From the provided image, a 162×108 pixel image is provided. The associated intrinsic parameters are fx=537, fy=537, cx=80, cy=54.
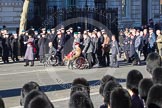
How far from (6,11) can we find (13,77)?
15722 mm

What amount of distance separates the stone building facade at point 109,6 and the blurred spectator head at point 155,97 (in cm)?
2631

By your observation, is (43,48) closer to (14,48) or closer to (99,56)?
(14,48)

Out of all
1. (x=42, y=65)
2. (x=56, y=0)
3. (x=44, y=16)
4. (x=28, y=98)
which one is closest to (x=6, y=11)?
(x=44, y=16)

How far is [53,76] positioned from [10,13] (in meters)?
15.6

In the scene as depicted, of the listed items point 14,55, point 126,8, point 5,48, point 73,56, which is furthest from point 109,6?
point 73,56

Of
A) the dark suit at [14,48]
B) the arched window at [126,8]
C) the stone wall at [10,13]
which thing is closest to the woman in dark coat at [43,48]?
the dark suit at [14,48]

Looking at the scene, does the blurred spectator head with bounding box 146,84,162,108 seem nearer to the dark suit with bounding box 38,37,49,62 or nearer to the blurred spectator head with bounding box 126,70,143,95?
the blurred spectator head with bounding box 126,70,143,95

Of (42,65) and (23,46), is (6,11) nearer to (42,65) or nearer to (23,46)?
(23,46)

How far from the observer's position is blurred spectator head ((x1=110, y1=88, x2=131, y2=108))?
7555 mm

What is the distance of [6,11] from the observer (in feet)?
112

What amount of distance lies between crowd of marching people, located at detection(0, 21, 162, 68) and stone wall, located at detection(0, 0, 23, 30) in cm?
681

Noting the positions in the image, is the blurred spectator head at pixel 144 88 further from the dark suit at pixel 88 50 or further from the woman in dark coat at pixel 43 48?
the woman in dark coat at pixel 43 48

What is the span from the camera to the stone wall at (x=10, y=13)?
33.9m

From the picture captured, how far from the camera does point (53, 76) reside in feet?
62.8
